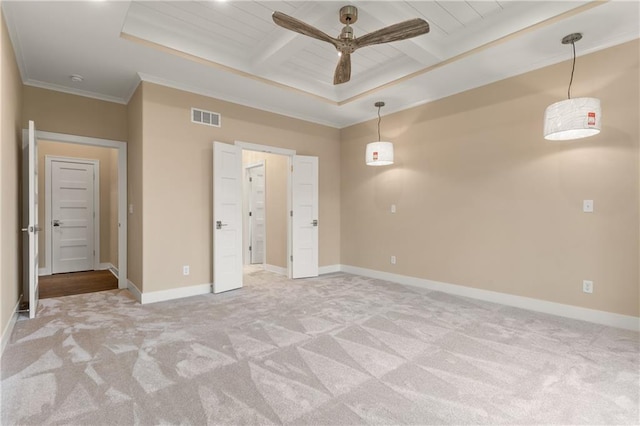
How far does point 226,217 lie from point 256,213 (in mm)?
2227

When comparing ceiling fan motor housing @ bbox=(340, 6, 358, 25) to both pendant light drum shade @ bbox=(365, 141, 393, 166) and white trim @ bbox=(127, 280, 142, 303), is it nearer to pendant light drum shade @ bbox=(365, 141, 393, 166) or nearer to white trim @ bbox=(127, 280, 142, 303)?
pendant light drum shade @ bbox=(365, 141, 393, 166)

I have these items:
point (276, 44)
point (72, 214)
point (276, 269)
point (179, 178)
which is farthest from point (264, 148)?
point (72, 214)

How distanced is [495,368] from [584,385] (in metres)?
0.51

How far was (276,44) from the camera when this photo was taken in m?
3.46

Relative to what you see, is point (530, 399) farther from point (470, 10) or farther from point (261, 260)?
point (261, 260)

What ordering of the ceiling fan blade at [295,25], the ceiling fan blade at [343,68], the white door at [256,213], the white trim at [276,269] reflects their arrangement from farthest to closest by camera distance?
the white door at [256,213]
the white trim at [276,269]
the ceiling fan blade at [343,68]
the ceiling fan blade at [295,25]

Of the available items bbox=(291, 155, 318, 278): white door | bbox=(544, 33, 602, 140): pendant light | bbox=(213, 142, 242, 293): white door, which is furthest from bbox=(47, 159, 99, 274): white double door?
bbox=(544, 33, 602, 140): pendant light

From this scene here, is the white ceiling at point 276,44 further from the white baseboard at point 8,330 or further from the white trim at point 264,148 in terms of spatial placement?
the white baseboard at point 8,330

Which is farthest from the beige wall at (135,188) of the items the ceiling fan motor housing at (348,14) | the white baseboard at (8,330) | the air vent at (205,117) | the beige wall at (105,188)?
the ceiling fan motor housing at (348,14)

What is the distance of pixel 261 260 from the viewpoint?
6.90 metres

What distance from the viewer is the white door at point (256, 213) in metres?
6.61

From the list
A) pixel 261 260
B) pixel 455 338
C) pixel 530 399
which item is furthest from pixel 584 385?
pixel 261 260

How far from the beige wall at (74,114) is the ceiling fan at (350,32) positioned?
3497 millimetres

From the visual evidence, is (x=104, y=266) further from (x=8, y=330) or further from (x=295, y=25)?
(x=295, y=25)
